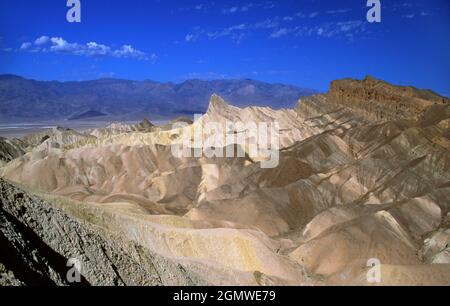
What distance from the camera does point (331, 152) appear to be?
6169cm

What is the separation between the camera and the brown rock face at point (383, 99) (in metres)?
73.9

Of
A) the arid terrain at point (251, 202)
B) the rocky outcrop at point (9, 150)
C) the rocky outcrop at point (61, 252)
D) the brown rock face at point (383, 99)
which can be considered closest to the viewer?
the rocky outcrop at point (61, 252)

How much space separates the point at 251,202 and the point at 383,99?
40178mm

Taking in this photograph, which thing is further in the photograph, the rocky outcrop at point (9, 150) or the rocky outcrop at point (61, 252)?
the rocky outcrop at point (9, 150)

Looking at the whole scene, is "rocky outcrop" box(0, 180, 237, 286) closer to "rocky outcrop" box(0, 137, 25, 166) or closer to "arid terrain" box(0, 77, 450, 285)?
"arid terrain" box(0, 77, 450, 285)

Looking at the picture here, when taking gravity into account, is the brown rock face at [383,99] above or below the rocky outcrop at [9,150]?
above

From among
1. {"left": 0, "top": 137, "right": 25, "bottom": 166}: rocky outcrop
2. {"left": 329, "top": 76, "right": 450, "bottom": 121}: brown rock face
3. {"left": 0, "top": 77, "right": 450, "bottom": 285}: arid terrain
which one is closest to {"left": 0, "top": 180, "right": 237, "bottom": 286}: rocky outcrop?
{"left": 0, "top": 77, "right": 450, "bottom": 285}: arid terrain

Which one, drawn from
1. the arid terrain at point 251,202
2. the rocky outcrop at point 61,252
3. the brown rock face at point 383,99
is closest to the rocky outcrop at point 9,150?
the arid terrain at point 251,202

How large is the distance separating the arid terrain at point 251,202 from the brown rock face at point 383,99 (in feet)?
0.71

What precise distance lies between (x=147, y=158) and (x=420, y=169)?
31.9m

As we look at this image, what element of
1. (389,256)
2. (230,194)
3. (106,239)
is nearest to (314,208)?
(230,194)

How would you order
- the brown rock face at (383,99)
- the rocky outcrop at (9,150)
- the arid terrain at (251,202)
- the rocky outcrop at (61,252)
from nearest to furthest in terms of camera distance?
1. the rocky outcrop at (61,252)
2. the arid terrain at (251,202)
3. the brown rock face at (383,99)
4. the rocky outcrop at (9,150)

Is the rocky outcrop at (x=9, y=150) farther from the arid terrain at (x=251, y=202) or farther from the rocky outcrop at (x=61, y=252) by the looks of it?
the rocky outcrop at (x=61, y=252)

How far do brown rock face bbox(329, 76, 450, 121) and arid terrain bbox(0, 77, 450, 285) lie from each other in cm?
22
